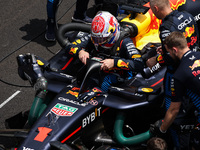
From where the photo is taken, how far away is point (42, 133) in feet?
12.8

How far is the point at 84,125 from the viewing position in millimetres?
4141

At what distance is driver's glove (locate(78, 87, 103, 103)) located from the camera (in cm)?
427

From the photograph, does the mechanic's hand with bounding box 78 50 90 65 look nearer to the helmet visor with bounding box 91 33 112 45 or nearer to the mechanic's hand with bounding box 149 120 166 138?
the helmet visor with bounding box 91 33 112 45

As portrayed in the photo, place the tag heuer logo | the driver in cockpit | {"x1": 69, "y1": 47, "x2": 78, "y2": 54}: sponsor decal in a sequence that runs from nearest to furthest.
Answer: the tag heuer logo < the driver in cockpit < {"x1": 69, "y1": 47, "x2": 78, "y2": 54}: sponsor decal

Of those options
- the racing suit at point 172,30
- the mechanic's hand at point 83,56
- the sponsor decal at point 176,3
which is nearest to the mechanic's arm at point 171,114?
the racing suit at point 172,30

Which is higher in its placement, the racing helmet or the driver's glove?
the racing helmet

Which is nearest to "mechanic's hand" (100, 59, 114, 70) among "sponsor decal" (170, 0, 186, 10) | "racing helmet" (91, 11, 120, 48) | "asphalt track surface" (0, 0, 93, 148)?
"racing helmet" (91, 11, 120, 48)

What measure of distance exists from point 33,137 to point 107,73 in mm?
1350

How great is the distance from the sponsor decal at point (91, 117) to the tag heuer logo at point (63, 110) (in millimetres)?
162

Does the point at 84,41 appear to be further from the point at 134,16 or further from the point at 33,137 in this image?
the point at 33,137

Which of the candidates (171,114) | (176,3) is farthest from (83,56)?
(176,3)

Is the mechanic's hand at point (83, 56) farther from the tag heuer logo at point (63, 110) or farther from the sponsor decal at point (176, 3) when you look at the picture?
the sponsor decal at point (176, 3)

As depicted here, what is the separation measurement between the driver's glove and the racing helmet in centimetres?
61

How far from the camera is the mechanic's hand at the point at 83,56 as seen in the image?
4.77m
